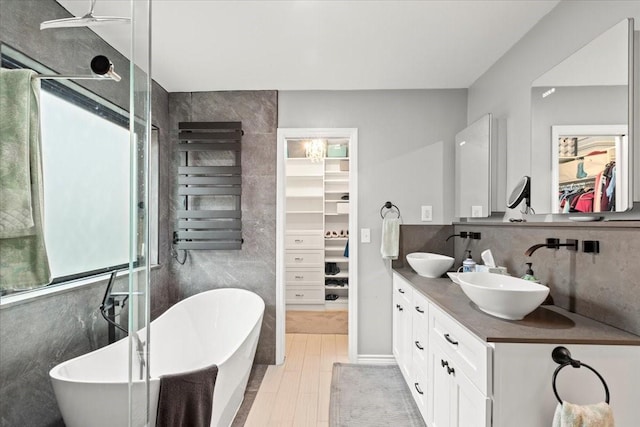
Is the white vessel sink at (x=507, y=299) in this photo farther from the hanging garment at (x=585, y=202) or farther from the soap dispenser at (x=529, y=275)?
the hanging garment at (x=585, y=202)

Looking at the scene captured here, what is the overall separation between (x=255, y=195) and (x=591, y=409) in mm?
2581

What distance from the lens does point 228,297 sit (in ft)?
9.45

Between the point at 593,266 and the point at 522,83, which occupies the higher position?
the point at 522,83

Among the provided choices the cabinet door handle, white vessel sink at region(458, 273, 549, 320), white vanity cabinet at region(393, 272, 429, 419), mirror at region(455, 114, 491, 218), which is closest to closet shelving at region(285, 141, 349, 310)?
white vanity cabinet at region(393, 272, 429, 419)

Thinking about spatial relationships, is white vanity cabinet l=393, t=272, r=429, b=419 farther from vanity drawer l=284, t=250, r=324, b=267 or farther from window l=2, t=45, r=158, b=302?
window l=2, t=45, r=158, b=302

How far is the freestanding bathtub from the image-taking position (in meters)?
1.21

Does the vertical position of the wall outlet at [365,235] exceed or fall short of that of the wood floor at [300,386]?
it exceeds it

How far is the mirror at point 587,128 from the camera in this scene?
1.32m

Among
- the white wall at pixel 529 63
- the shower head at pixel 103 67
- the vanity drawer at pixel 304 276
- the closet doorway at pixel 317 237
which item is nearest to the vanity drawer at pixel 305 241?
the closet doorway at pixel 317 237

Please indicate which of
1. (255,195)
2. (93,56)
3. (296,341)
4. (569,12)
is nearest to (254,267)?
(255,195)

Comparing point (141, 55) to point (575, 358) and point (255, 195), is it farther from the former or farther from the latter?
point (255, 195)

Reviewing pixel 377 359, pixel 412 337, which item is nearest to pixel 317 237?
pixel 377 359

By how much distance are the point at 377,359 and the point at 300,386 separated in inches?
30.0

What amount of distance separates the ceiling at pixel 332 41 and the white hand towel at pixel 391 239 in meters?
1.23
